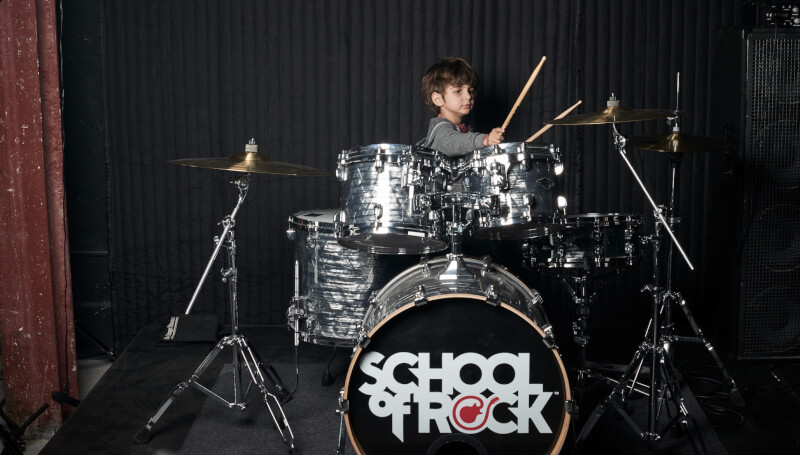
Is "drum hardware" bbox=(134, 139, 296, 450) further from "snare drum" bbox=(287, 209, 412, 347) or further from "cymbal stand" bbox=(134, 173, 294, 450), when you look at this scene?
"snare drum" bbox=(287, 209, 412, 347)

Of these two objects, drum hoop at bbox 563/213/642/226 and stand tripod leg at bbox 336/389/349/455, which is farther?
drum hoop at bbox 563/213/642/226

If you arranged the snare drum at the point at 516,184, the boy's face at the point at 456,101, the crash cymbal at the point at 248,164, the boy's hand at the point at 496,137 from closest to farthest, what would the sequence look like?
the snare drum at the point at 516,184
the crash cymbal at the point at 248,164
the boy's hand at the point at 496,137
the boy's face at the point at 456,101

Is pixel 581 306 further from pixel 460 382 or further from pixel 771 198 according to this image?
pixel 771 198

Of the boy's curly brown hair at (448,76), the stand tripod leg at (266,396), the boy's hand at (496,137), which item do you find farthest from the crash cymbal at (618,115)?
the stand tripod leg at (266,396)

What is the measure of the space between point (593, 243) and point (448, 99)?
3.22 ft

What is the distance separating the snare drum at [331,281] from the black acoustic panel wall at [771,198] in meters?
1.81

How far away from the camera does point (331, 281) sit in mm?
3039

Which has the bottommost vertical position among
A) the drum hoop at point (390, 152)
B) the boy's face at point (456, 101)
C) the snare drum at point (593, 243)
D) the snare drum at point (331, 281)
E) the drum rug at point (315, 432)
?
the drum rug at point (315, 432)

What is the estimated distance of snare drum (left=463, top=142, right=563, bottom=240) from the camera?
235 cm

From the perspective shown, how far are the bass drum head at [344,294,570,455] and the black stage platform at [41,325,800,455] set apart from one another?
0.24 metres

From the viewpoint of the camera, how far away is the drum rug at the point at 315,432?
259 centimetres

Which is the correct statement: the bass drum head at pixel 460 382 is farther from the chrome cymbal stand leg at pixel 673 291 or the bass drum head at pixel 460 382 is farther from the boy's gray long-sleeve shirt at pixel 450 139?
the boy's gray long-sleeve shirt at pixel 450 139

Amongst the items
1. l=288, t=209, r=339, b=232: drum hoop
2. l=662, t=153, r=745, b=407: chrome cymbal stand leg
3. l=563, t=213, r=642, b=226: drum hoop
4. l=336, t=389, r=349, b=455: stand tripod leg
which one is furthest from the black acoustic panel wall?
l=336, t=389, r=349, b=455: stand tripod leg

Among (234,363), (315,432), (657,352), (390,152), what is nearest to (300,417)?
(315,432)
